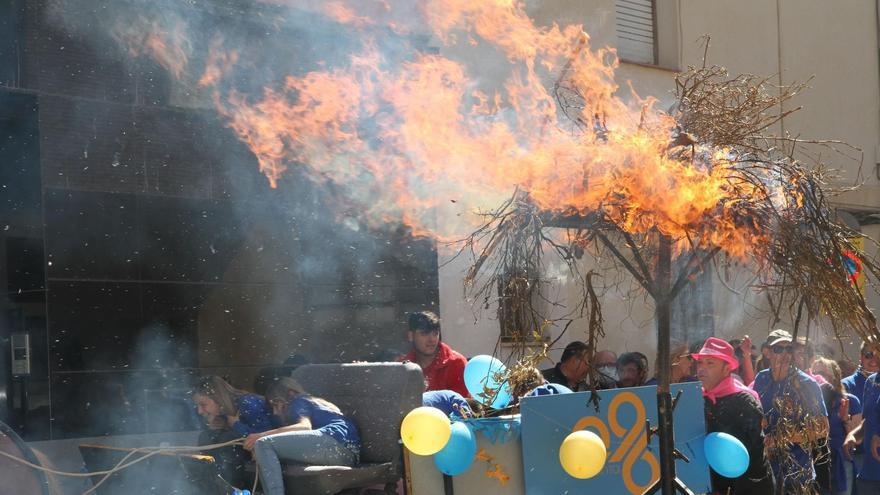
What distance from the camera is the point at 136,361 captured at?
30.5 ft

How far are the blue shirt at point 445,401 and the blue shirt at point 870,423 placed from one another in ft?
11.1

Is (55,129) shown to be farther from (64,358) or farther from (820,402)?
(820,402)

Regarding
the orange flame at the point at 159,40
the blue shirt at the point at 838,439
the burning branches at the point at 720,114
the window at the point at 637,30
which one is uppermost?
the window at the point at 637,30

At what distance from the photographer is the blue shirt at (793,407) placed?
19.7 ft

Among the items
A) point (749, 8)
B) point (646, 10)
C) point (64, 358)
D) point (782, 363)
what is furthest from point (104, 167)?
point (749, 8)

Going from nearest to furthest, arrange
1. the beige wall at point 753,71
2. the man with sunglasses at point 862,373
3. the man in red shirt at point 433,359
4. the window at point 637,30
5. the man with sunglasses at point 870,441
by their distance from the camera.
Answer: the man in red shirt at point 433,359
the man with sunglasses at point 870,441
the man with sunglasses at point 862,373
the beige wall at point 753,71
the window at point 637,30

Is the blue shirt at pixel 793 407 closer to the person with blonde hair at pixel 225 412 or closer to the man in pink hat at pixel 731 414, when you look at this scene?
the man in pink hat at pixel 731 414

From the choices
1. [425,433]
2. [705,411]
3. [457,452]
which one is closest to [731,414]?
[705,411]

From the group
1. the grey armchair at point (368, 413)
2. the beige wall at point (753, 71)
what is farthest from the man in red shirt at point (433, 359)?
the beige wall at point (753, 71)

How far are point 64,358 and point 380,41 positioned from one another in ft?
13.2

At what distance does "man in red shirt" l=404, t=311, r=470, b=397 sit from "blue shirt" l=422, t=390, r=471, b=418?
1068 mm

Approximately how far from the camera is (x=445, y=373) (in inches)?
298

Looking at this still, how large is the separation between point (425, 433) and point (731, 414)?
91.5 inches

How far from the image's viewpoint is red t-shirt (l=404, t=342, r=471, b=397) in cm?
754
